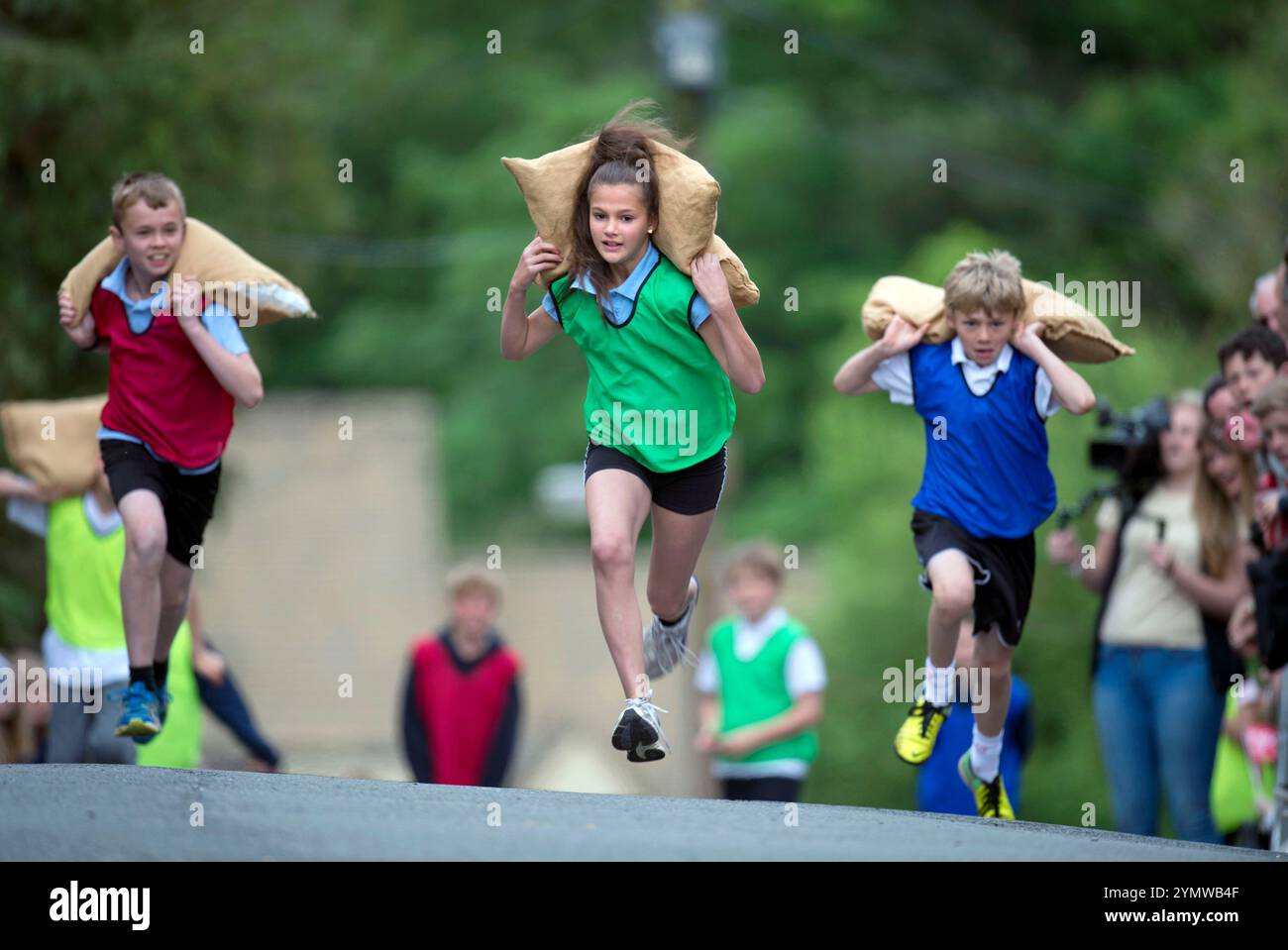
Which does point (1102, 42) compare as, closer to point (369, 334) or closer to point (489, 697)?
point (369, 334)

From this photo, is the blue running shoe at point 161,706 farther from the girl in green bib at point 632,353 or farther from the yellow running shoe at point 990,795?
the yellow running shoe at point 990,795

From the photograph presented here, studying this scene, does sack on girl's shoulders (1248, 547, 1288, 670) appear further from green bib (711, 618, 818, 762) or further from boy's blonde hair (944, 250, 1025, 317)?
green bib (711, 618, 818, 762)

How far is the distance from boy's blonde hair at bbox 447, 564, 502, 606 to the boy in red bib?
2.84 metres

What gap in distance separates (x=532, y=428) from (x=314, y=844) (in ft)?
79.6

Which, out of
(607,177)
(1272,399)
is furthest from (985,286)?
(607,177)

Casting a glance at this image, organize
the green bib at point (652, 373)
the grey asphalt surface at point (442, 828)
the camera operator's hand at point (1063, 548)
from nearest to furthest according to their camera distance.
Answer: the grey asphalt surface at point (442, 828)
the green bib at point (652, 373)
the camera operator's hand at point (1063, 548)

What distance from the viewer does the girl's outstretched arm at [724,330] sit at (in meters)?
6.05

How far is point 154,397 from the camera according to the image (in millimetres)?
6793

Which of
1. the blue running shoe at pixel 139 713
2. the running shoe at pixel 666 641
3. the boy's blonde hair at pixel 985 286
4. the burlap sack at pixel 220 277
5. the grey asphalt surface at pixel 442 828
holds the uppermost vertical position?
the burlap sack at pixel 220 277

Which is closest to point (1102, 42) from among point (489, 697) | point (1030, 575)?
point (489, 697)

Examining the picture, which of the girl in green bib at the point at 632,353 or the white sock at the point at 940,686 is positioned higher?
the girl in green bib at the point at 632,353

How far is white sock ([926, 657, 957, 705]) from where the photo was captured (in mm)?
6645

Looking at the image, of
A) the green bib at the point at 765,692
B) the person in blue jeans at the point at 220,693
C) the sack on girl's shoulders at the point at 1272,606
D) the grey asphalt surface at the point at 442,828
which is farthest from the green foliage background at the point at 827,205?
the grey asphalt surface at the point at 442,828

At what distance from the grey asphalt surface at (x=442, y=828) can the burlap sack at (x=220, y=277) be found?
73.3 inches
